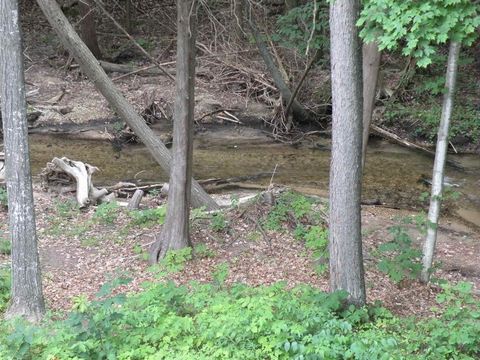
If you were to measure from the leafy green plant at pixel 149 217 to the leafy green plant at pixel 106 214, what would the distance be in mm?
386

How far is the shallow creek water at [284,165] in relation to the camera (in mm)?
13789

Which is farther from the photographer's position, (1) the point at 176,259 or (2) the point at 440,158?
(1) the point at 176,259

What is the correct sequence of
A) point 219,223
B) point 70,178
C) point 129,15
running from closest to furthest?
point 219,223 → point 70,178 → point 129,15

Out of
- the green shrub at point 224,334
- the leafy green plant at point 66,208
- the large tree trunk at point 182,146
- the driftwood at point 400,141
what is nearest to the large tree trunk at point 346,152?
the green shrub at point 224,334

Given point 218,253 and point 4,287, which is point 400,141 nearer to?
point 218,253

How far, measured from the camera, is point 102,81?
10.3 m

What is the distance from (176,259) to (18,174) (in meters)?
2.96

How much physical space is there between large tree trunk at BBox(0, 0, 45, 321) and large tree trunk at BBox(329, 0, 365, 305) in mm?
3449

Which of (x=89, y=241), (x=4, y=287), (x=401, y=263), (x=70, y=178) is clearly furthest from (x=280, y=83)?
(x=4, y=287)

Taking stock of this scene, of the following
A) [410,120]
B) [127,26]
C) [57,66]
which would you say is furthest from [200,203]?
[127,26]

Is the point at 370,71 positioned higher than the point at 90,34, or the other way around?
the point at 90,34

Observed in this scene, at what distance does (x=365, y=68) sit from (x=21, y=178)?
Result: 4.75 m

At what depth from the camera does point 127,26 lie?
75.6 feet

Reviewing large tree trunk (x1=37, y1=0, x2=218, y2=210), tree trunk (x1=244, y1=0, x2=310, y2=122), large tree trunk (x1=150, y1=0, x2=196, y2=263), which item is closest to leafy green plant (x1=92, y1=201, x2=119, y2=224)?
large tree trunk (x1=37, y1=0, x2=218, y2=210)
